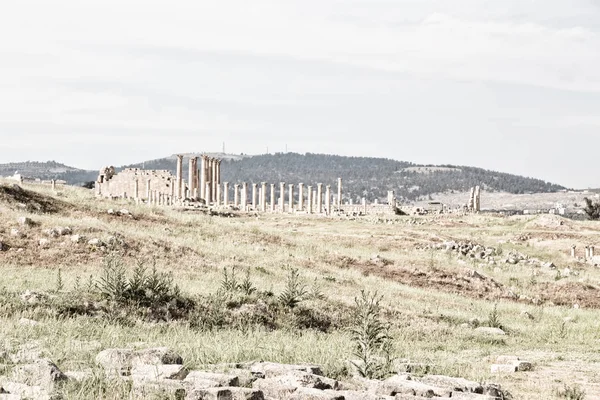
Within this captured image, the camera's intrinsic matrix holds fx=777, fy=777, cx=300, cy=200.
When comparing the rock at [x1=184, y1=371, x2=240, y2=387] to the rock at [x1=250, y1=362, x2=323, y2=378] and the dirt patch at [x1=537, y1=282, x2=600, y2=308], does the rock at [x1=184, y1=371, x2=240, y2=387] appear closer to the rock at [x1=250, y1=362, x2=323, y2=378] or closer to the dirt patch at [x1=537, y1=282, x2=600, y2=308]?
the rock at [x1=250, y1=362, x2=323, y2=378]

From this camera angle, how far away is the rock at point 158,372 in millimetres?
9094

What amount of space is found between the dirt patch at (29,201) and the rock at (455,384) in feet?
76.6

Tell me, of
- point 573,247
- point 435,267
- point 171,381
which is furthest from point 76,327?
point 573,247

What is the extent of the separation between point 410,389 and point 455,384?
957mm

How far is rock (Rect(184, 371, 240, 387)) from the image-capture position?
8672 millimetres

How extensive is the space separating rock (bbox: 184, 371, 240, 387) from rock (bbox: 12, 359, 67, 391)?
1452 mm

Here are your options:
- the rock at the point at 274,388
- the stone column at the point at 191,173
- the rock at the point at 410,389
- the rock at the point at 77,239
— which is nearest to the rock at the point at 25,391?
the rock at the point at 274,388

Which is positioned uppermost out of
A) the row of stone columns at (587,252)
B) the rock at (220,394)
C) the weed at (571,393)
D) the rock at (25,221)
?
the rock at (25,221)

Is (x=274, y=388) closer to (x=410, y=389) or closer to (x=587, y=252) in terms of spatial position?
(x=410, y=389)

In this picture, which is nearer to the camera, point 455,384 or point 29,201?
point 455,384

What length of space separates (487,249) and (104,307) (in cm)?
3118

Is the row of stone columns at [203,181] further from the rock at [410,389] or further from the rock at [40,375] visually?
the rock at [410,389]

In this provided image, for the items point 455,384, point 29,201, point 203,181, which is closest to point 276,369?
point 455,384

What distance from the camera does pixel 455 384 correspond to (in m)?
9.66
